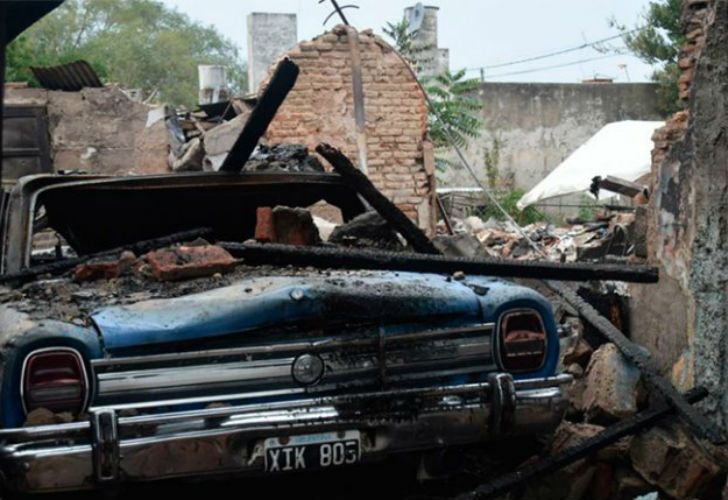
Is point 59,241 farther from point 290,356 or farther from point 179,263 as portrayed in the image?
point 290,356

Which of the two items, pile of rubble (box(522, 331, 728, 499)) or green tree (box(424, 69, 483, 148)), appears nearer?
pile of rubble (box(522, 331, 728, 499))

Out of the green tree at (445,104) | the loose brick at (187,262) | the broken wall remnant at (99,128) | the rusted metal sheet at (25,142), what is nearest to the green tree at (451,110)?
the green tree at (445,104)

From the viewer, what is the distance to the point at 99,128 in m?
15.8

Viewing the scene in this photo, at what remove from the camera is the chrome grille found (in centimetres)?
368

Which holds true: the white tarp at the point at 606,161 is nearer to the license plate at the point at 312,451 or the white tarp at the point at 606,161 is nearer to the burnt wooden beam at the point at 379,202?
the burnt wooden beam at the point at 379,202

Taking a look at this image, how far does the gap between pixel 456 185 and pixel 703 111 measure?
78.7 feet

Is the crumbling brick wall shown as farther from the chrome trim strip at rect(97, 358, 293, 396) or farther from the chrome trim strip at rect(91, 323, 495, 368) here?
the chrome trim strip at rect(97, 358, 293, 396)

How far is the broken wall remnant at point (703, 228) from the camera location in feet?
18.3

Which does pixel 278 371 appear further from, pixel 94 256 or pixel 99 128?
pixel 99 128

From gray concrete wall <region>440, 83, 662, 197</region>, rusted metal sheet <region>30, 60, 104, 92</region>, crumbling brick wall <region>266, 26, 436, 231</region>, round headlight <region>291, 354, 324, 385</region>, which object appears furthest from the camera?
gray concrete wall <region>440, 83, 662, 197</region>

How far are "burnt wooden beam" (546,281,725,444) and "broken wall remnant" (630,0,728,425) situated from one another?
0.26 meters

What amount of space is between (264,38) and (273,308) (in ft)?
64.6

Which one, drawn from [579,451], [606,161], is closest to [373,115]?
[606,161]

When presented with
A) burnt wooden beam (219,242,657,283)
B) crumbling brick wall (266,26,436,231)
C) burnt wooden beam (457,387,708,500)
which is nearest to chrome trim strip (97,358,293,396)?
burnt wooden beam (219,242,657,283)
